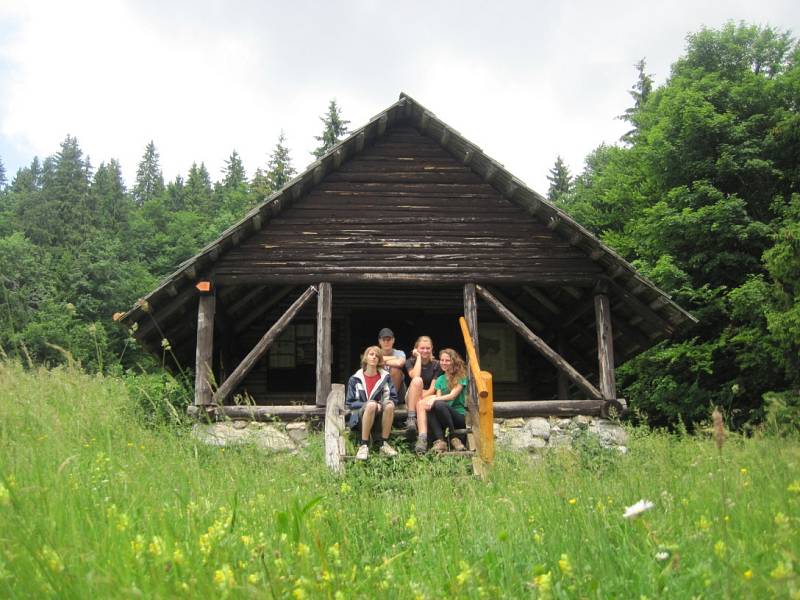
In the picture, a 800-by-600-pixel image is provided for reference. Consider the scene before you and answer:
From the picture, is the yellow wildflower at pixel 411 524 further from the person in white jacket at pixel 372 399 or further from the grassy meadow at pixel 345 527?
the person in white jacket at pixel 372 399

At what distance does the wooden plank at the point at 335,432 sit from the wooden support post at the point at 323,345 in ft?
3.48

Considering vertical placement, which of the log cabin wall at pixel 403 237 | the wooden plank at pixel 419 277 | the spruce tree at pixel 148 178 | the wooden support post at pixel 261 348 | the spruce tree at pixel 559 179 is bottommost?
the wooden support post at pixel 261 348

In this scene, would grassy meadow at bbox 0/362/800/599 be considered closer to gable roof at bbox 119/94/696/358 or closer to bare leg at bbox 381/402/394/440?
bare leg at bbox 381/402/394/440

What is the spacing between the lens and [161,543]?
88.7 inches

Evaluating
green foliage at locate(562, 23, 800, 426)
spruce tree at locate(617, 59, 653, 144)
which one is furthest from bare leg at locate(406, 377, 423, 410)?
spruce tree at locate(617, 59, 653, 144)

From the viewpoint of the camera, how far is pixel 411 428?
7.93 meters

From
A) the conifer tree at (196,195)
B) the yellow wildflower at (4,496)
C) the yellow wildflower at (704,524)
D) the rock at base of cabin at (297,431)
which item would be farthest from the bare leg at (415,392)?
the conifer tree at (196,195)

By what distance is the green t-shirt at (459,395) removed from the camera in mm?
8195

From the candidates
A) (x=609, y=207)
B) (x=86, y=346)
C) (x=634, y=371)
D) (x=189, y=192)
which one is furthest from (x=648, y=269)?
(x=189, y=192)

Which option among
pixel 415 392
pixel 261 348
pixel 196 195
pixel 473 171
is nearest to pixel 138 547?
pixel 415 392

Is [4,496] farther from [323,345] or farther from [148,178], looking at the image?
[148,178]

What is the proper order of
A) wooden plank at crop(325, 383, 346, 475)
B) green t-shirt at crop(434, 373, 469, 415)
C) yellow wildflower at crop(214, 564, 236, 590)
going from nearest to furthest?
yellow wildflower at crop(214, 564, 236, 590), wooden plank at crop(325, 383, 346, 475), green t-shirt at crop(434, 373, 469, 415)

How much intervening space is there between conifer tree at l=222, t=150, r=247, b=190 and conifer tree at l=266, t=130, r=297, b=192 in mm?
23934

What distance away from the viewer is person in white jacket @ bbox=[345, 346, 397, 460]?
754 centimetres
